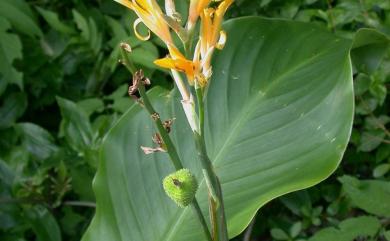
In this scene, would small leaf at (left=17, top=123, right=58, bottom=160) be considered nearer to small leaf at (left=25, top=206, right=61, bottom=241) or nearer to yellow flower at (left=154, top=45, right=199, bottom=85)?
small leaf at (left=25, top=206, right=61, bottom=241)

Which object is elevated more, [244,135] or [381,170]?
[244,135]

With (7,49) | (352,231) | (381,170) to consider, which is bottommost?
(381,170)

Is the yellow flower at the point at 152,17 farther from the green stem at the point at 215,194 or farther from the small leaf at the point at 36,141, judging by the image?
the small leaf at the point at 36,141

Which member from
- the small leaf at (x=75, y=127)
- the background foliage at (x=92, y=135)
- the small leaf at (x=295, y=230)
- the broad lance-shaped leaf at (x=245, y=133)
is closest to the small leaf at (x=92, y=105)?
the background foliage at (x=92, y=135)

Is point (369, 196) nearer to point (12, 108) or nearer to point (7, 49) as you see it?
point (7, 49)

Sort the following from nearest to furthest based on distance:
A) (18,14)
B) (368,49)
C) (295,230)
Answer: (368,49) < (295,230) < (18,14)

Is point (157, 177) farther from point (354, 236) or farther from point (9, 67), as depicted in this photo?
point (9, 67)

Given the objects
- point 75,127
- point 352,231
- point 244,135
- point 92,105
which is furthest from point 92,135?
point 352,231
